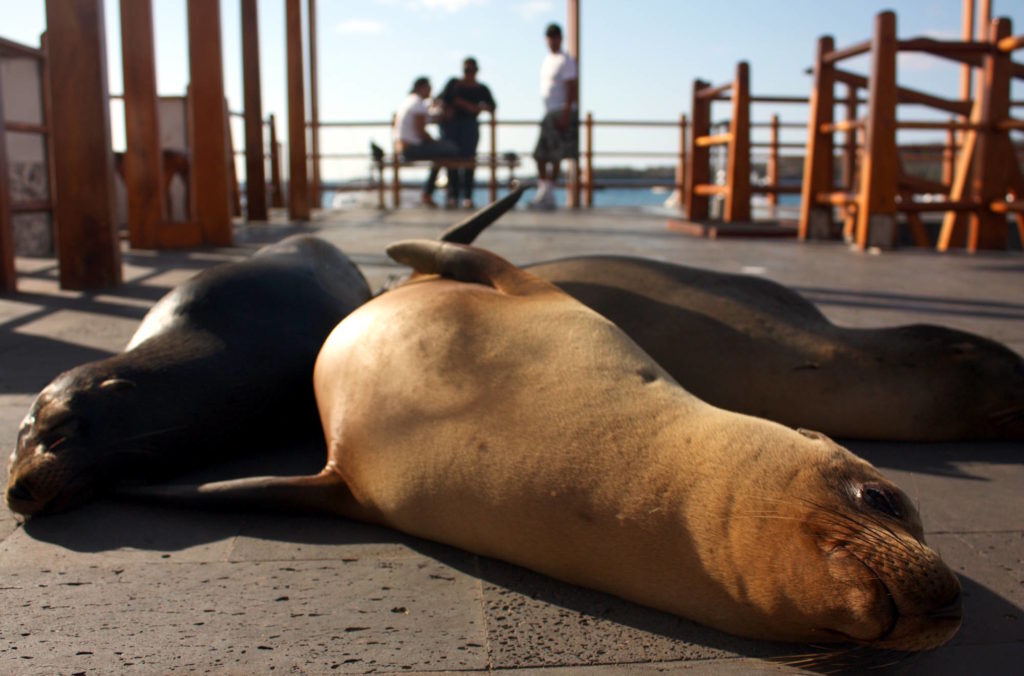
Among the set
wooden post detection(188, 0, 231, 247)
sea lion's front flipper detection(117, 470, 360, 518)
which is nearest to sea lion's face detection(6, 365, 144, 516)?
sea lion's front flipper detection(117, 470, 360, 518)

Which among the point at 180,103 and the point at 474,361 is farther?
the point at 180,103

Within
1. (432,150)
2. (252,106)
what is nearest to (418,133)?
(432,150)

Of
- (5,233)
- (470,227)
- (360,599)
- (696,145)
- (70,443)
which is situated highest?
(696,145)

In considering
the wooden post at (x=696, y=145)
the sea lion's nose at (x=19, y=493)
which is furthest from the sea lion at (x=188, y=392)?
the wooden post at (x=696, y=145)

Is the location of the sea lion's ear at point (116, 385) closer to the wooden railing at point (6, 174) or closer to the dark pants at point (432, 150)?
the wooden railing at point (6, 174)

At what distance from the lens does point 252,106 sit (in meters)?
10.8

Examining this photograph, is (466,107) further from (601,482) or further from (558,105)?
(601,482)

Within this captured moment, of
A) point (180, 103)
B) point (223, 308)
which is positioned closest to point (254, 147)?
point (180, 103)

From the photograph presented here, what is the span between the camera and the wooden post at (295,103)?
12.1 meters

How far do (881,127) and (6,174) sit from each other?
6.10 m

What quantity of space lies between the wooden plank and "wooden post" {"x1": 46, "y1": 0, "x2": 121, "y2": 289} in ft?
17.8

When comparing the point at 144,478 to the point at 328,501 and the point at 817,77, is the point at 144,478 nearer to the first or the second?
the point at 328,501

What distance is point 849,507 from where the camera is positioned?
1.50 m

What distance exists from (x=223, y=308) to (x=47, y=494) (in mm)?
896
